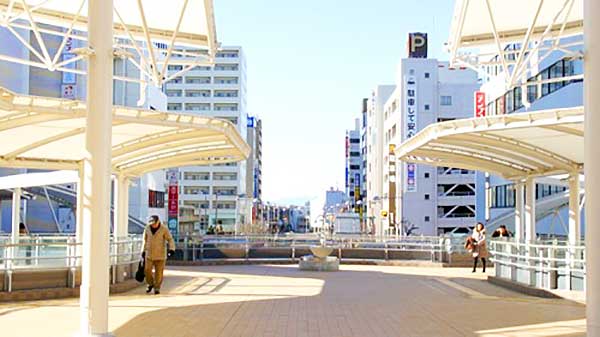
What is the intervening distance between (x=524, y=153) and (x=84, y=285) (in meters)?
11.5

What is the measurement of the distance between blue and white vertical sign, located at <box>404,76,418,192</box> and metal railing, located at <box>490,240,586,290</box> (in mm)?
56227

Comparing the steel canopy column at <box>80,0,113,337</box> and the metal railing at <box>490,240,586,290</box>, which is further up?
the steel canopy column at <box>80,0,113,337</box>

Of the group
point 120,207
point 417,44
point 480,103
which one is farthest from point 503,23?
point 417,44

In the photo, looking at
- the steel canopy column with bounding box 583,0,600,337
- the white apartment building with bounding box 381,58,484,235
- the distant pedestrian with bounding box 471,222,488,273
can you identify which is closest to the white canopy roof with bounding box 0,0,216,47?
the steel canopy column with bounding box 583,0,600,337

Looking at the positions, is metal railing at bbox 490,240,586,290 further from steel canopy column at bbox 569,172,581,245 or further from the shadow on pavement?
steel canopy column at bbox 569,172,581,245

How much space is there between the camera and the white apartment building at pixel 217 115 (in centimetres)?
11012

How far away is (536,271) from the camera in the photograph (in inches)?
640

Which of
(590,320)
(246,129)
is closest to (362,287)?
(590,320)

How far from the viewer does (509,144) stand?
16.9m

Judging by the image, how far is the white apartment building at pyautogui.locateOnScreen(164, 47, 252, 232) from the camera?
361ft

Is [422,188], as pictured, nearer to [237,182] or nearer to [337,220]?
[337,220]

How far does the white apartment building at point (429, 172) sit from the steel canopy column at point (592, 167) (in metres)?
67.4

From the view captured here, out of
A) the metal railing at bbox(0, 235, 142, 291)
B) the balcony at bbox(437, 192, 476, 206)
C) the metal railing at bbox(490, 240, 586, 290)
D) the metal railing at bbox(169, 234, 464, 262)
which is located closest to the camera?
the metal railing at bbox(0, 235, 142, 291)

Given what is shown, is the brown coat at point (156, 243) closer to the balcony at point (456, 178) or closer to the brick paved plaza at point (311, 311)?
the brick paved plaza at point (311, 311)
